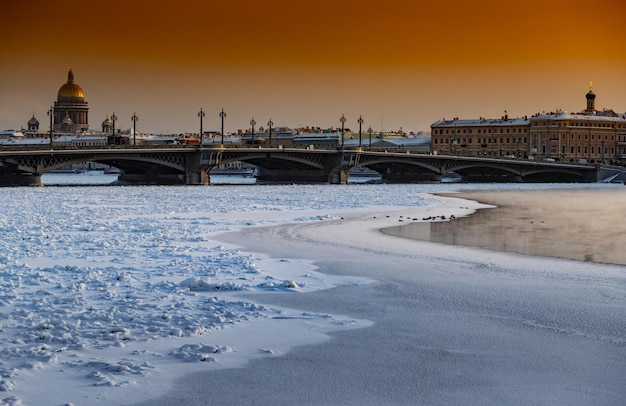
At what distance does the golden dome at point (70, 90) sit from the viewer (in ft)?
540

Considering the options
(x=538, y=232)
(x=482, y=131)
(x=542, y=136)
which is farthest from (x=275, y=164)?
(x=482, y=131)

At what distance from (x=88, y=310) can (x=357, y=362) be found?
3.36 metres

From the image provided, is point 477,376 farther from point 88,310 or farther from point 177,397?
point 88,310

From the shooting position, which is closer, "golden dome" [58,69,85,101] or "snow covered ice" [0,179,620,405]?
"snow covered ice" [0,179,620,405]

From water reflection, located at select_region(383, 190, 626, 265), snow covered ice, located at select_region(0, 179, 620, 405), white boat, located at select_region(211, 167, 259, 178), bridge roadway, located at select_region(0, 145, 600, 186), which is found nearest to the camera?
snow covered ice, located at select_region(0, 179, 620, 405)

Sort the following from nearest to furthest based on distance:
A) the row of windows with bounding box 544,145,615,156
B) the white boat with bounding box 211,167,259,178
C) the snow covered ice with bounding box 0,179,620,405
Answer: the snow covered ice with bounding box 0,179,620,405
the white boat with bounding box 211,167,259,178
the row of windows with bounding box 544,145,615,156

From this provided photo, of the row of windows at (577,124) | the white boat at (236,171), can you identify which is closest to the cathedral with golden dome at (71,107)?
the white boat at (236,171)

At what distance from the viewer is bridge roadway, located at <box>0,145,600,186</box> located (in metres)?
56.2

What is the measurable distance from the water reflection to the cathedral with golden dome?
466ft

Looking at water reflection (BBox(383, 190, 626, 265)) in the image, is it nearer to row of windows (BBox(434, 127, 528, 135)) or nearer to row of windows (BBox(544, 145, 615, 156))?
row of windows (BBox(544, 145, 615, 156))

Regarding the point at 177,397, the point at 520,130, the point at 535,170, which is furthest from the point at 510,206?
the point at 520,130

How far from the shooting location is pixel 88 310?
9.55 meters

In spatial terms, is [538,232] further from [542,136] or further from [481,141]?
[481,141]

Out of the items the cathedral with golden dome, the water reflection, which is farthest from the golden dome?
the water reflection
